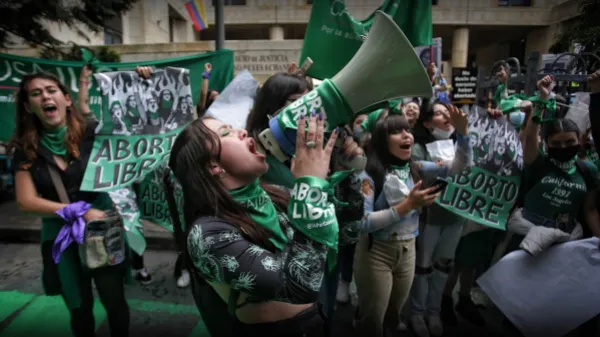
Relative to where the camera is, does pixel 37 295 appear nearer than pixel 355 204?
No

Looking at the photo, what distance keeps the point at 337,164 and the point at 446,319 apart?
2021 mm

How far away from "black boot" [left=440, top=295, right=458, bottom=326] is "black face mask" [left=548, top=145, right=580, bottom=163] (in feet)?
4.54

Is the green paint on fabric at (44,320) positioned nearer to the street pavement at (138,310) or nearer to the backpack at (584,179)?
the street pavement at (138,310)

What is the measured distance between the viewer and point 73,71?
2969mm

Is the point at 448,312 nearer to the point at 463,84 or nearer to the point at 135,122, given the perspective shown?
the point at 135,122

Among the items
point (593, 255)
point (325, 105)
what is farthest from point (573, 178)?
point (325, 105)

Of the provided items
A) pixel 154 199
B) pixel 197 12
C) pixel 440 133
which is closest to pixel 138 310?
pixel 154 199

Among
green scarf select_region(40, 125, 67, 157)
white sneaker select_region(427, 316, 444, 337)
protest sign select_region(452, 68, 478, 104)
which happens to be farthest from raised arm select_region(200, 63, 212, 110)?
protest sign select_region(452, 68, 478, 104)

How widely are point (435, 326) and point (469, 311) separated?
41cm

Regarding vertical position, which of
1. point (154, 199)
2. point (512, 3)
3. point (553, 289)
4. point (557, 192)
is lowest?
point (553, 289)

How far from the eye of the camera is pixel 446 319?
118 inches

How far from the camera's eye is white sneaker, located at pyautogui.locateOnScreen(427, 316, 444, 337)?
2775 millimetres

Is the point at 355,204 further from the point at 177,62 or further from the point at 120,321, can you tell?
the point at 177,62

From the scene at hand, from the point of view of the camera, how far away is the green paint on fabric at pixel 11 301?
10.3 feet
